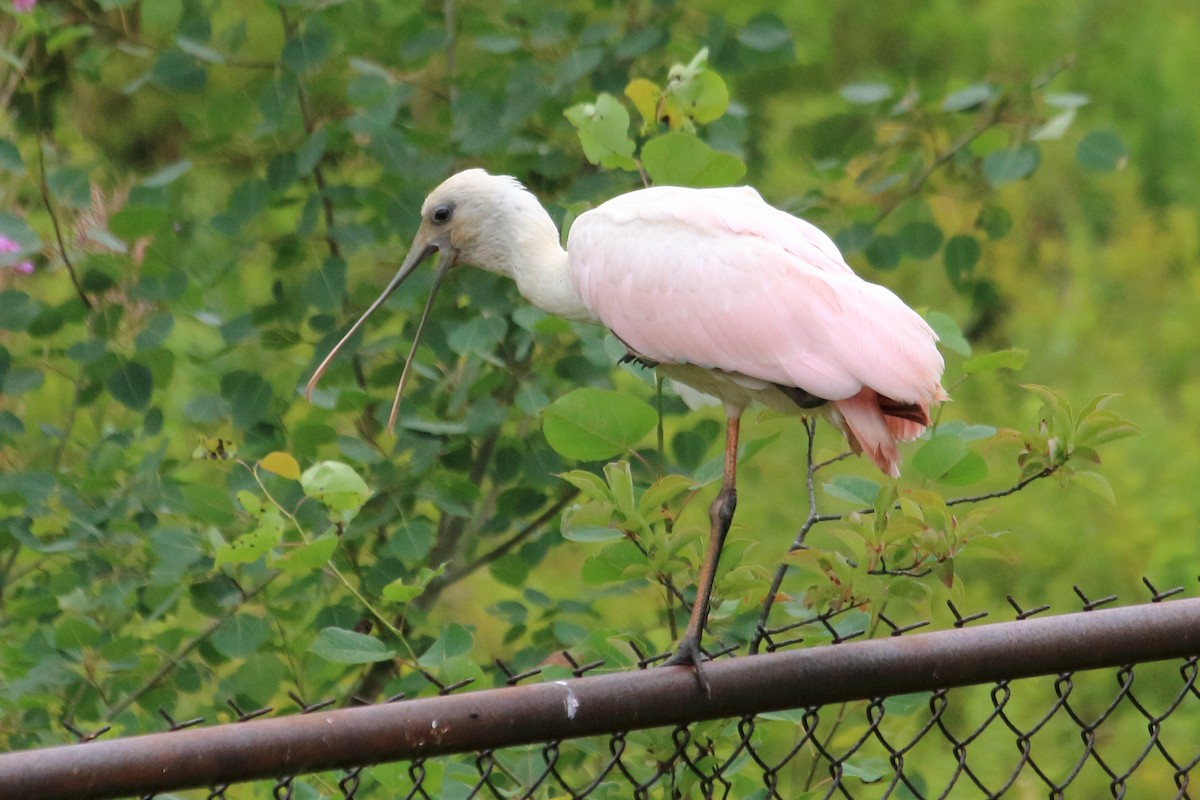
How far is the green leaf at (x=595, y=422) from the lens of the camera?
2270 millimetres

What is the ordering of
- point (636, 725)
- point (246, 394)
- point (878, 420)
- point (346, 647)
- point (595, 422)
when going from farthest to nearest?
point (246, 394), point (878, 420), point (595, 422), point (346, 647), point (636, 725)

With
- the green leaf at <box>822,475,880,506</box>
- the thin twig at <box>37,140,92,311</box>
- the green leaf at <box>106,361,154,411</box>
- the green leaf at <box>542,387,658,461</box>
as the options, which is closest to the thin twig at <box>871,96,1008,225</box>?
the green leaf at <box>822,475,880,506</box>

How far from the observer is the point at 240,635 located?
280 cm

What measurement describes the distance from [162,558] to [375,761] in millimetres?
Answer: 1229

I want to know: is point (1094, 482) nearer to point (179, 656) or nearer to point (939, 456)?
point (939, 456)

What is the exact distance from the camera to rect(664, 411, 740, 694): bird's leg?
82.9 inches

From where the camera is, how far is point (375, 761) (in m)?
1.61

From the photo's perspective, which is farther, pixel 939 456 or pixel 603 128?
pixel 603 128

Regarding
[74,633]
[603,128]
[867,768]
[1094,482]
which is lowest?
[867,768]

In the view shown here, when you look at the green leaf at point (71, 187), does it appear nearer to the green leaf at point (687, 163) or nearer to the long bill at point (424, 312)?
the long bill at point (424, 312)

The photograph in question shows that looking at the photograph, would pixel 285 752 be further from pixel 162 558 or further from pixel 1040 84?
pixel 1040 84

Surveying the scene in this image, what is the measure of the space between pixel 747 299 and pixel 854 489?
1.33 feet

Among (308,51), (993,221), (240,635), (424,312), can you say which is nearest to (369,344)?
(424,312)

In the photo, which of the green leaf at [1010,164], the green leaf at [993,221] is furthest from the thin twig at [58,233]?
the green leaf at [993,221]
